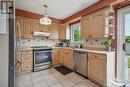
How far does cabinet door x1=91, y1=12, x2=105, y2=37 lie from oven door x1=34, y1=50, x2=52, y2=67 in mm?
2233

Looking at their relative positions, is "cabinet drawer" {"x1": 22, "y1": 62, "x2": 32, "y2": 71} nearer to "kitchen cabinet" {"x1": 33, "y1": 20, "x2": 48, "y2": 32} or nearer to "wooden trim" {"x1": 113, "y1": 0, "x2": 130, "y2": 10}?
"kitchen cabinet" {"x1": 33, "y1": 20, "x2": 48, "y2": 32}

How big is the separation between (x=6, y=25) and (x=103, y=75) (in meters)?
2.45

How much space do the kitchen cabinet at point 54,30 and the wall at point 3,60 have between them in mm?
3798

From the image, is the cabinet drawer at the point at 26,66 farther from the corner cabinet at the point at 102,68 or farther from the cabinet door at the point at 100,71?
the cabinet door at the point at 100,71

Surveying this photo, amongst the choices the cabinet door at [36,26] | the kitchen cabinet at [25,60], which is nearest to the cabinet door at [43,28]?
the cabinet door at [36,26]

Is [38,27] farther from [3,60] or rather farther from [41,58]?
[3,60]

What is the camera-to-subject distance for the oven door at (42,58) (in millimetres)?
4168

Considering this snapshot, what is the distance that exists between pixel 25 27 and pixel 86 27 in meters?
2.52

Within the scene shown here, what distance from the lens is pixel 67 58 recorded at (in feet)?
15.0

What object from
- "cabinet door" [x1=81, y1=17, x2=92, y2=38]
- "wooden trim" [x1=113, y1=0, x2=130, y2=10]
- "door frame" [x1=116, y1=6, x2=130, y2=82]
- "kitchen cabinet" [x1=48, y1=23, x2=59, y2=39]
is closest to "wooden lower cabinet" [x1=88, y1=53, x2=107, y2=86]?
"door frame" [x1=116, y1=6, x2=130, y2=82]

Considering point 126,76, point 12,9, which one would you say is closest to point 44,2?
point 12,9

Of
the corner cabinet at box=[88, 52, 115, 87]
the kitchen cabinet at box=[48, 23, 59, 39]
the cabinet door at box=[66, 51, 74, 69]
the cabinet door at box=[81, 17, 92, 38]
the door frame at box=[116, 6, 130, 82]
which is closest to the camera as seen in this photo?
the corner cabinet at box=[88, 52, 115, 87]

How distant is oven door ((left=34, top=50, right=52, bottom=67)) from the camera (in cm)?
417

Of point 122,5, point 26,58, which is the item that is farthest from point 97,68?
point 26,58
